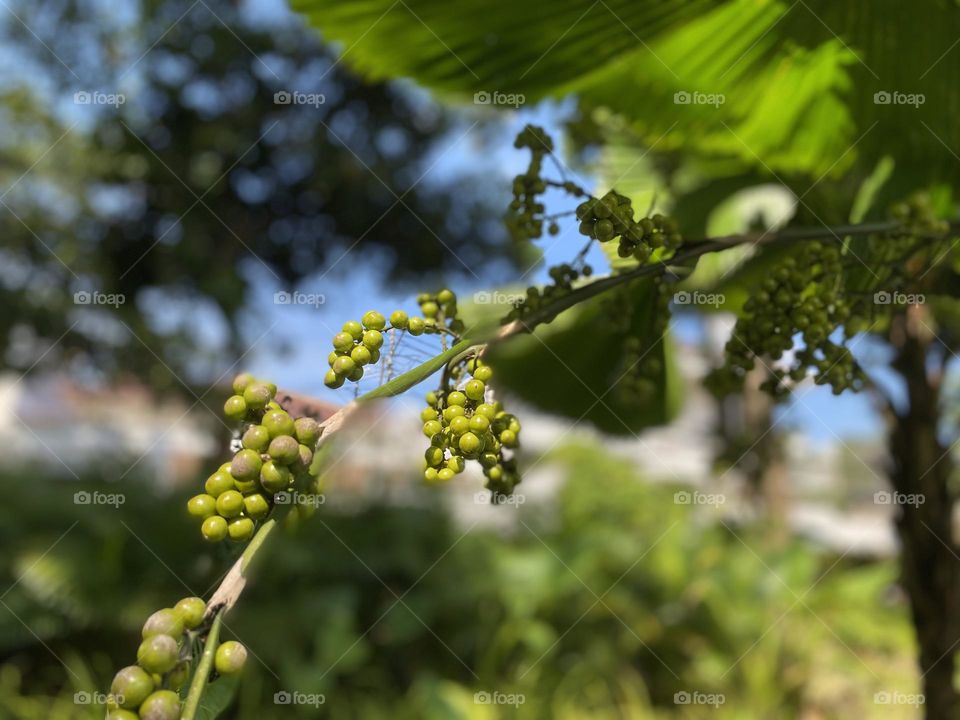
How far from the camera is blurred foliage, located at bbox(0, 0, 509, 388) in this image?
15.3 ft

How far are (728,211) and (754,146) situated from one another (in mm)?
725

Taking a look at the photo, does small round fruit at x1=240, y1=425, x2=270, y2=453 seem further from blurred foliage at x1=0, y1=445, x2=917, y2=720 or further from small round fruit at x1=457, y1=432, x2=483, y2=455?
blurred foliage at x1=0, y1=445, x2=917, y2=720

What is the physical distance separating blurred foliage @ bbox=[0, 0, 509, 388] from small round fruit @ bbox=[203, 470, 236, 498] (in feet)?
13.4

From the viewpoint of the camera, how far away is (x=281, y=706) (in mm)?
2889

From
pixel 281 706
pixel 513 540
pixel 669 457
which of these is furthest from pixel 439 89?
pixel 669 457

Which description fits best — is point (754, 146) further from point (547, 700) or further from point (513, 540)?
point (513, 540)

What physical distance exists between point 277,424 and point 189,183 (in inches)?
197

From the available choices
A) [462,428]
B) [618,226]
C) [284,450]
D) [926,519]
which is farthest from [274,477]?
[926,519]

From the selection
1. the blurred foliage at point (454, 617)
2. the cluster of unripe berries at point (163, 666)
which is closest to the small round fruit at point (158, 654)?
the cluster of unripe berries at point (163, 666)

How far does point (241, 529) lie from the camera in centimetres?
38

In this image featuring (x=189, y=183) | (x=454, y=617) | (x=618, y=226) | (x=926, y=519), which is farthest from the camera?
(x=189, y=183)

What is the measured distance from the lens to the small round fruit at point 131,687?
0.32m

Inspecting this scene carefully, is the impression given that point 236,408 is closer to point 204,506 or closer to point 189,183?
point 204,506

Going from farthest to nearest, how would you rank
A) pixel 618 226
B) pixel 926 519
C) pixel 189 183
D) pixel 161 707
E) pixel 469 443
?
pixel 189 183 → pixel 926 519 → pixel 618 226 → pixel 469 443 → pixel 161 707
